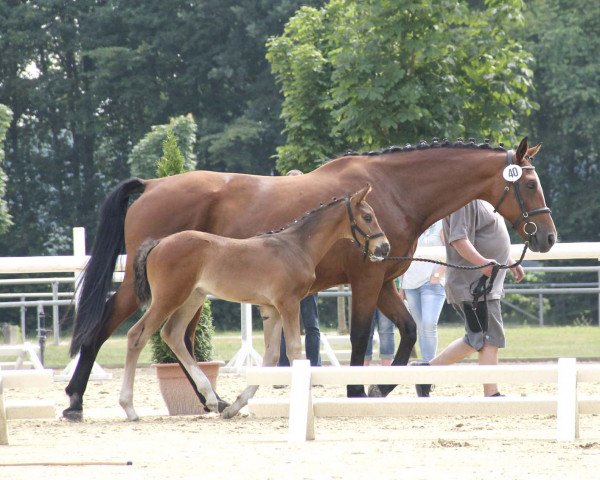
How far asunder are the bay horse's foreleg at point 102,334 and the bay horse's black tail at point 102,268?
34 millimetres

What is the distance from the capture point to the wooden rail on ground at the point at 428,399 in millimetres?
7105

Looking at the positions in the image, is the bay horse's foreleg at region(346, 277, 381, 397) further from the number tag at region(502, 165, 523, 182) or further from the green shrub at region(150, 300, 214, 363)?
the green shrub at region(150, 300, 214, 363)

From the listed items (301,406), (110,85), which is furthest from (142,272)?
(110,85)

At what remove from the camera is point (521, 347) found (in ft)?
58.5

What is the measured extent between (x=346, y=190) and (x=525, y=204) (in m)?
1.29

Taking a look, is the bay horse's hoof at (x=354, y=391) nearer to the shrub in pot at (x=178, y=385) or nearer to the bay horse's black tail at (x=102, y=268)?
the shrub in pot at (x=178, y=385)

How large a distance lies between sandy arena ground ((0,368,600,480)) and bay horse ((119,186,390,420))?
0.75 meters

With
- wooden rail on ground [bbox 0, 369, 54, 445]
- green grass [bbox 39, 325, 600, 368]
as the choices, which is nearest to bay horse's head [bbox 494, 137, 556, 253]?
wooden rail on ground [bbox 0, 369, 54, 445]

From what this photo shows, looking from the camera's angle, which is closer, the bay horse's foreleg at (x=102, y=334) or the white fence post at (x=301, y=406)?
the white fence post at (x=301, y=406)

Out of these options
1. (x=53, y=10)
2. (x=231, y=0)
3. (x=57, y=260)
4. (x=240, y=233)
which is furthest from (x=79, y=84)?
(x=240, y=233)

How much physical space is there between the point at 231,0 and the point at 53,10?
558 centimetres

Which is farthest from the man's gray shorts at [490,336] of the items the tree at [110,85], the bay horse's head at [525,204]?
the tree at [110,85]

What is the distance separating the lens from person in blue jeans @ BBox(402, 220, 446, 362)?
10.9m

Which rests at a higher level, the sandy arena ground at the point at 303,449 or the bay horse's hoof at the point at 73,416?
the sandy arena ground at the point at 303,449
